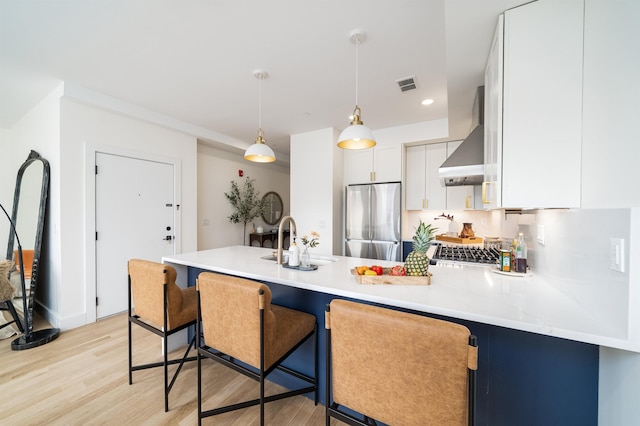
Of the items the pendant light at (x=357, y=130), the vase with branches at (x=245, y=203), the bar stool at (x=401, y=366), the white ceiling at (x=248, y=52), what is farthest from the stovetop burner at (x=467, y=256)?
the vase with branches at (x=245, y=203)

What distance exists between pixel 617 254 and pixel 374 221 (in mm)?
2947

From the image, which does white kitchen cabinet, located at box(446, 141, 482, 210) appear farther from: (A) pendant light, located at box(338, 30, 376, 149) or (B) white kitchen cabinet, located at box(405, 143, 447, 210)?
(A) pendant light, located at box(338, 30, 376, 149)

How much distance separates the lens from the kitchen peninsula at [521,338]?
3.15 feet

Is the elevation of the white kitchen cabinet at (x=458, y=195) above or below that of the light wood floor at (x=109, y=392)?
above

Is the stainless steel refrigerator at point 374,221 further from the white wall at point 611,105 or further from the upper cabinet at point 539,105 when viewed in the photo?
the white wall at point 611,105

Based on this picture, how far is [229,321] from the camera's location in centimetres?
135

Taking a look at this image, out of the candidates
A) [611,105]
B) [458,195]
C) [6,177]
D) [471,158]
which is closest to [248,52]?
[471,158]

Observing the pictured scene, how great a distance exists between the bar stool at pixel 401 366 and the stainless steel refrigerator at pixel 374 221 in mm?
2870

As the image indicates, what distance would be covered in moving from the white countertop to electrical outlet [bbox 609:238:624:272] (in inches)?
8.3

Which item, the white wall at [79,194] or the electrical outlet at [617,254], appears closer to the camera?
the electrical outlet at [617,254]

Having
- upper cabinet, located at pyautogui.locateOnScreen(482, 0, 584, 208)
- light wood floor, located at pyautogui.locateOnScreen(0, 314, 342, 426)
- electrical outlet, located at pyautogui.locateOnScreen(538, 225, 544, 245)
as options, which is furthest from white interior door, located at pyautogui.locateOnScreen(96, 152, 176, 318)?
electrical outlet, located at pyautogui.locateOnScreen(538, 225, 544, 245)

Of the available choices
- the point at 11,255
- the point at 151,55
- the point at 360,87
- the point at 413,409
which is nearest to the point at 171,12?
the point at 151,55

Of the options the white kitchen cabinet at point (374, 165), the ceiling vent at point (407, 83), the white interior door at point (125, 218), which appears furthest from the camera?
the white kitchen cabinet at point (374, 165)

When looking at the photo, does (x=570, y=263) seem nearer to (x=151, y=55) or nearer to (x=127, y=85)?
(x=151, y=55)
